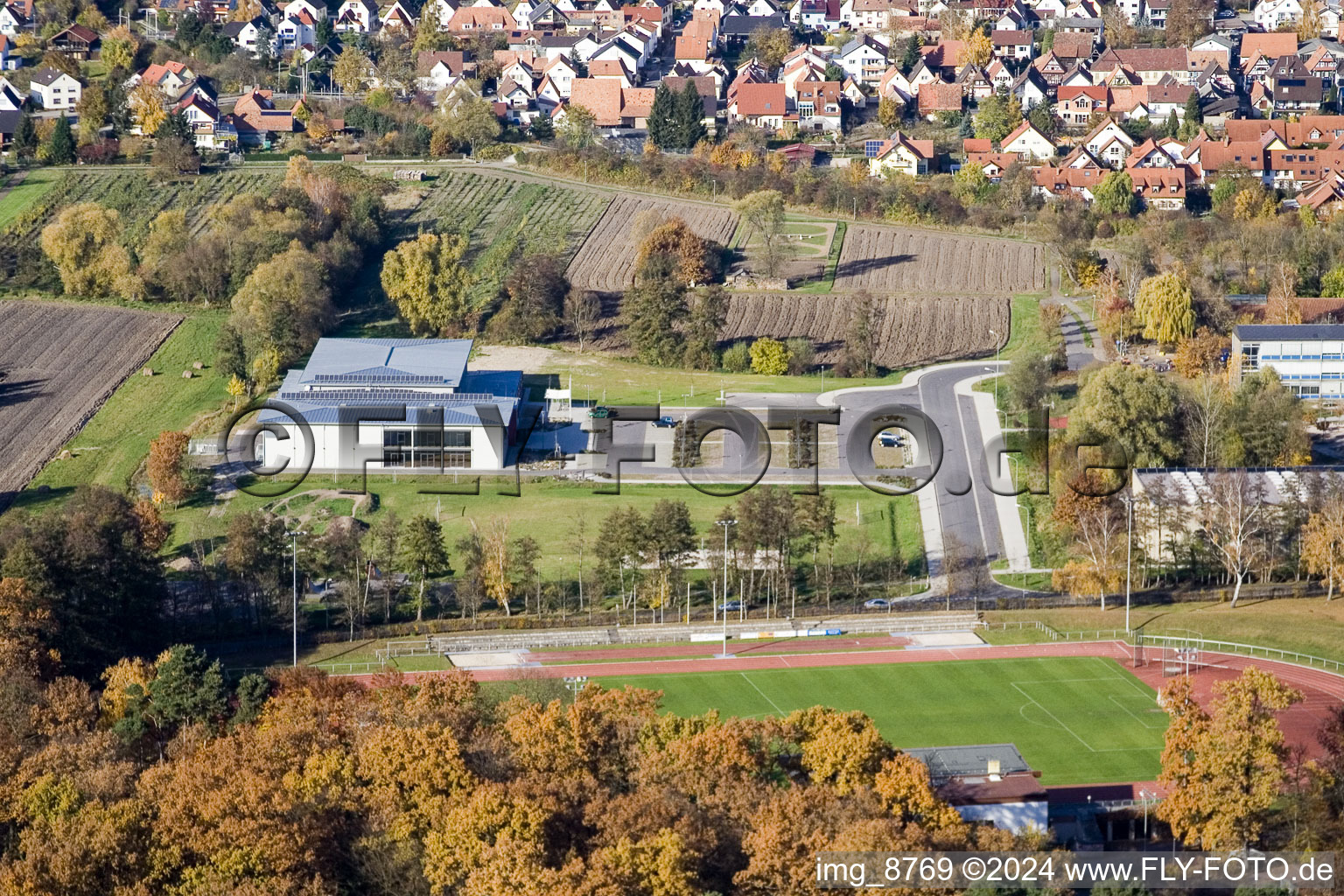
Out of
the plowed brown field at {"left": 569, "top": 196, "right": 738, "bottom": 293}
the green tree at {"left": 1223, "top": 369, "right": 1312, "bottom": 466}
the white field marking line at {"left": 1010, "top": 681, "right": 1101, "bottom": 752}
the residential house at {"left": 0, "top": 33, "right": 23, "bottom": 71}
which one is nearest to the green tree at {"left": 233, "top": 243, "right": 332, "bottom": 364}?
the plowed brown field at {"left": 569, "top": 196, "right": 738, "bottom": 293}

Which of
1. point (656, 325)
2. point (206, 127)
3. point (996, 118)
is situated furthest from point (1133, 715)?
point (206, 127)

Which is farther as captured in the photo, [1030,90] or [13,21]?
[13,21]

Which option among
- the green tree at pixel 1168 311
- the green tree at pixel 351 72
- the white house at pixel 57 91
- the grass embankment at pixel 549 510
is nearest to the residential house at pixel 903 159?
the green tree at pixel 1168 311

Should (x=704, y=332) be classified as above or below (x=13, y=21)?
below

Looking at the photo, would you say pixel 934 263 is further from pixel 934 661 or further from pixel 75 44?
pixel 75 44

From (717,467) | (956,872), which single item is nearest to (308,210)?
(717,467)
